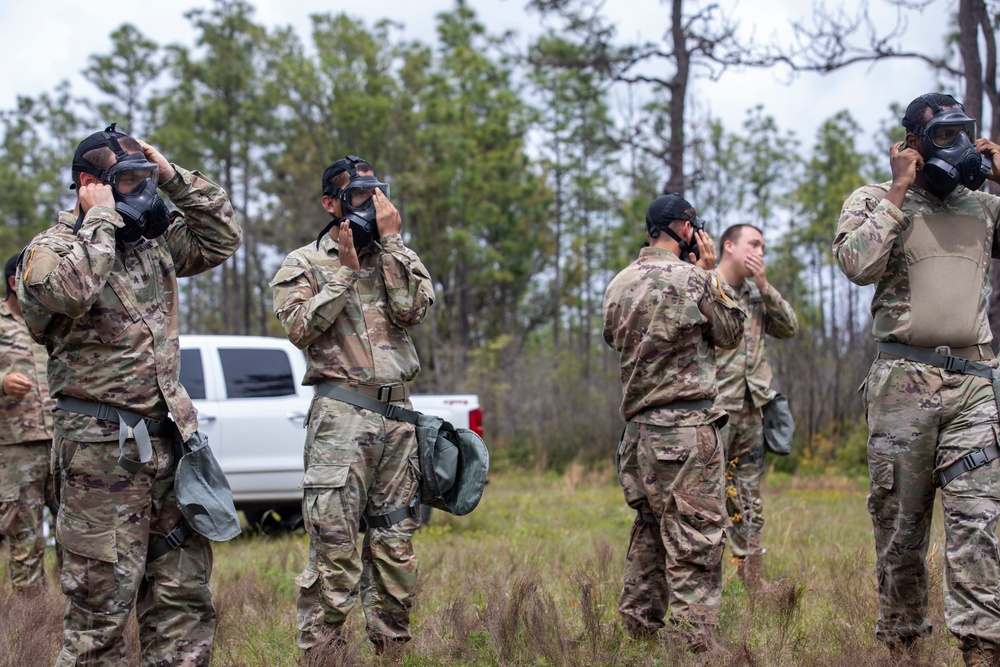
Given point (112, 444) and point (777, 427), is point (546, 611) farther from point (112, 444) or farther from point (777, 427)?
point (777, 427)

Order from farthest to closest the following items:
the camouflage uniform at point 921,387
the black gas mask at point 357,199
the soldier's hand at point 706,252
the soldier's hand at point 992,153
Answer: the soldier's hand at point 706,252 → the black gas mask at point 357,199 → the soldier's hand at point 992,153 → the camouflage uniform at point 921,387

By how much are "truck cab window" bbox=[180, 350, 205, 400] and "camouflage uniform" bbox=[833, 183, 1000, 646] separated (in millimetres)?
6322

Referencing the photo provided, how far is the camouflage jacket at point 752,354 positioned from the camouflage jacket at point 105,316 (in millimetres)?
3789

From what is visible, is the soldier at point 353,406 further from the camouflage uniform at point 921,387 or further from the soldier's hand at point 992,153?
the soldier's hand at point 992,153

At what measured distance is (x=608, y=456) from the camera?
15.5 meters

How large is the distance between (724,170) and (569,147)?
625cm

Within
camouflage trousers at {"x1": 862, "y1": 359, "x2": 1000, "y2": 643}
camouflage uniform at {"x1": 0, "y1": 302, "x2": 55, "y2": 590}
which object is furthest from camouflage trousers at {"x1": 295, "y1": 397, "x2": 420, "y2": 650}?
camouflage uniform at {"x1": 0, "y1": 302, "x2": 55, "y2": 590}

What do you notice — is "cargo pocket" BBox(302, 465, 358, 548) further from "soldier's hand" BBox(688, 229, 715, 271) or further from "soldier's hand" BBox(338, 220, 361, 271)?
"soldier's hand" BBox(688, 229, 715, 271)

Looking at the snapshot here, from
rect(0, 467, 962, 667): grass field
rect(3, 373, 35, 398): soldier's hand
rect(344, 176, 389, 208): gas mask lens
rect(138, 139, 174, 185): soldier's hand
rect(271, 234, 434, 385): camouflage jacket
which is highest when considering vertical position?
rect(138, 139, 174, 185): soldier's hand

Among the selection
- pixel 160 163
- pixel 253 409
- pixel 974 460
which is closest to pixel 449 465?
pixel 160 163

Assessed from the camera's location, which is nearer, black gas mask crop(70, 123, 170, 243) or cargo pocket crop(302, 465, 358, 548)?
black gas mask crop(70, 123, 170, 243)

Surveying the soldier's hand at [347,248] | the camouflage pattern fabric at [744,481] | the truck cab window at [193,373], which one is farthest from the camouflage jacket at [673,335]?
the truck cab window at [193,373]

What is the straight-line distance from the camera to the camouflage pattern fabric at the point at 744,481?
20.3 feet

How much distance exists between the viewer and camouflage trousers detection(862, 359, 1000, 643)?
148 inches
